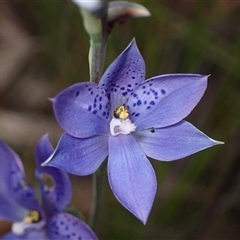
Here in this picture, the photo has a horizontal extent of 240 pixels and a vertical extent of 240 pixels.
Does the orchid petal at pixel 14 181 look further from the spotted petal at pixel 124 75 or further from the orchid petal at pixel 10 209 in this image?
the spotted petal at pixel 124 75

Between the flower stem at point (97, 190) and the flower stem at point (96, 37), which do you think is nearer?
the flower stem at point (96, 37)

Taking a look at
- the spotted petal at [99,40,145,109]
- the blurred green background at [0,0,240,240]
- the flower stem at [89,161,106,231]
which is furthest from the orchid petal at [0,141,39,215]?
the blurred green background at [0,0,240,240]

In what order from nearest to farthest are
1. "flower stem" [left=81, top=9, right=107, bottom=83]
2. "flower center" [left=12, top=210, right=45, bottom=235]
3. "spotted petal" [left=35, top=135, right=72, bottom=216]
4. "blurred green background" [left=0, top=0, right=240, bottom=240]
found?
1. "flower stem" [left=81, top=9, right=107, bottom=83]
2. "spotted petal" [left=35, top=135, right=72, bottom=216]
3. "flower center" [left=12, top=210, right=45, bottom=235]
4. "blurred green background" [left=0, top=0, right=240, bottom=240]

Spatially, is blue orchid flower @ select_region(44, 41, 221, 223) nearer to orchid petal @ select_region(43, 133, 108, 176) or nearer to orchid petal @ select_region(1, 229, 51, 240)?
orchid petal @ select_region(43, 133, 108, 176)

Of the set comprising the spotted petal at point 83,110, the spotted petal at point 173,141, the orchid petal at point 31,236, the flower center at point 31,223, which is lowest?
the orchid petal at point 31,236

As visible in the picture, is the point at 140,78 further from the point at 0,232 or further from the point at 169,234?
the point at 0,232

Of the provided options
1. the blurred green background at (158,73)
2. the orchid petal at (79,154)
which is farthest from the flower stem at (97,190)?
the blurred green background at (158,73)

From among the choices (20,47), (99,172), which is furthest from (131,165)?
(20,47)
